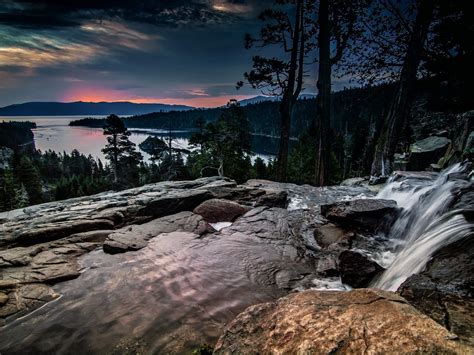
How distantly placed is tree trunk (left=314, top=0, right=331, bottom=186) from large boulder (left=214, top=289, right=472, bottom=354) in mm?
10157

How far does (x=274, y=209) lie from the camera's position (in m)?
8.18

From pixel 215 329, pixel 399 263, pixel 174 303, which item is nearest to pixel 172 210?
pixel 174 303

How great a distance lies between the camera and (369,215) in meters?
6.11

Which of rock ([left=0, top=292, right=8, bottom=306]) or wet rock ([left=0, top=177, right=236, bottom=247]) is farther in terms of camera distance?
wet rock ([left=0, top=177, right=236, bottom=247])

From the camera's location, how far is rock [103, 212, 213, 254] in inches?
226

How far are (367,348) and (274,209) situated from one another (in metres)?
6.38

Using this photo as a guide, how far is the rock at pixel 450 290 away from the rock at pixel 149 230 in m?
4.95

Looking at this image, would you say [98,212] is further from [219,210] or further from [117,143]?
[117,143]

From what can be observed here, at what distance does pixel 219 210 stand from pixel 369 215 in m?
4.22

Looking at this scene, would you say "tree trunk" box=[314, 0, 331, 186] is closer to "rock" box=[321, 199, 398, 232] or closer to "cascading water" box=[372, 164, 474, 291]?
"cascading water" box=[372, 164, 474, 291]

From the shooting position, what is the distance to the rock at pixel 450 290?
2.08m

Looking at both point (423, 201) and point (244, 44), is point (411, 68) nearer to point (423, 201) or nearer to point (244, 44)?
point (423, 201)

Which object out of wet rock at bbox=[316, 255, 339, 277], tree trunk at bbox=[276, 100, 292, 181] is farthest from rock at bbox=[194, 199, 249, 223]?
tree trunk at bbox=[276, 100, 292, 181]

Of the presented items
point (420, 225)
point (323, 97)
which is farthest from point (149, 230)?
point (323, 97)
